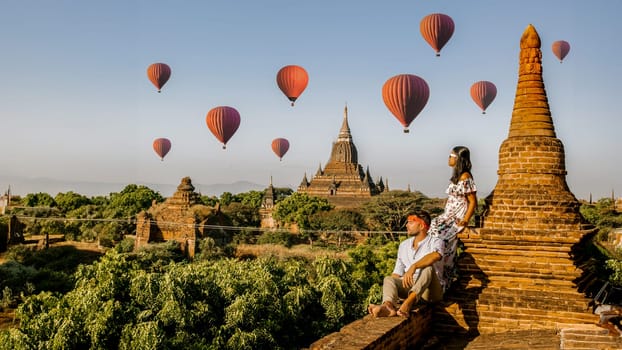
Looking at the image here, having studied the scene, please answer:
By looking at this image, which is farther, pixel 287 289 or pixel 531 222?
pixel 287 289

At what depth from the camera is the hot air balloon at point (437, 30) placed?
1174 inches

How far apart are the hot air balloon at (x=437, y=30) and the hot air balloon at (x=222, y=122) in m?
11.9

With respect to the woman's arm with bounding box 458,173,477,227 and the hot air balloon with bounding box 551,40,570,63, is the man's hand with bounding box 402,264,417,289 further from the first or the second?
the hot air balloon with bounding box 551,40,570,63

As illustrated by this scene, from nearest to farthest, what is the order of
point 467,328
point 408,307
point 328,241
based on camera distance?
point 408,307 < point 467,328 < point 328,241

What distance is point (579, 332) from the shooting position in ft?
14.3

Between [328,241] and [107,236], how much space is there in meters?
15.1

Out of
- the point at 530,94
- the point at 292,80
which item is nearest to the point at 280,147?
the point at 292,80

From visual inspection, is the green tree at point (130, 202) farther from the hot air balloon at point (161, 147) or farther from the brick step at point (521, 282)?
the brick step at point (521, 282)

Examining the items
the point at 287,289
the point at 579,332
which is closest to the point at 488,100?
the point at 287,289

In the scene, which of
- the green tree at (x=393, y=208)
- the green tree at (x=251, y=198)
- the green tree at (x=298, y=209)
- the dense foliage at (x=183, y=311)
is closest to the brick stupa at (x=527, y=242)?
the dense foliage at (x=183, y=311)

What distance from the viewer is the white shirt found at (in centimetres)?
535

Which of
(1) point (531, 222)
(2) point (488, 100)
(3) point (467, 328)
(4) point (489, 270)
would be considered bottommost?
(3) point (467, 328)

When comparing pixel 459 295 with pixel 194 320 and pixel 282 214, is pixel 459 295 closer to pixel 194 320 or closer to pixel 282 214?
pixel 194 320

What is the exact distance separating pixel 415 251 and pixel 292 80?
1049 inches
